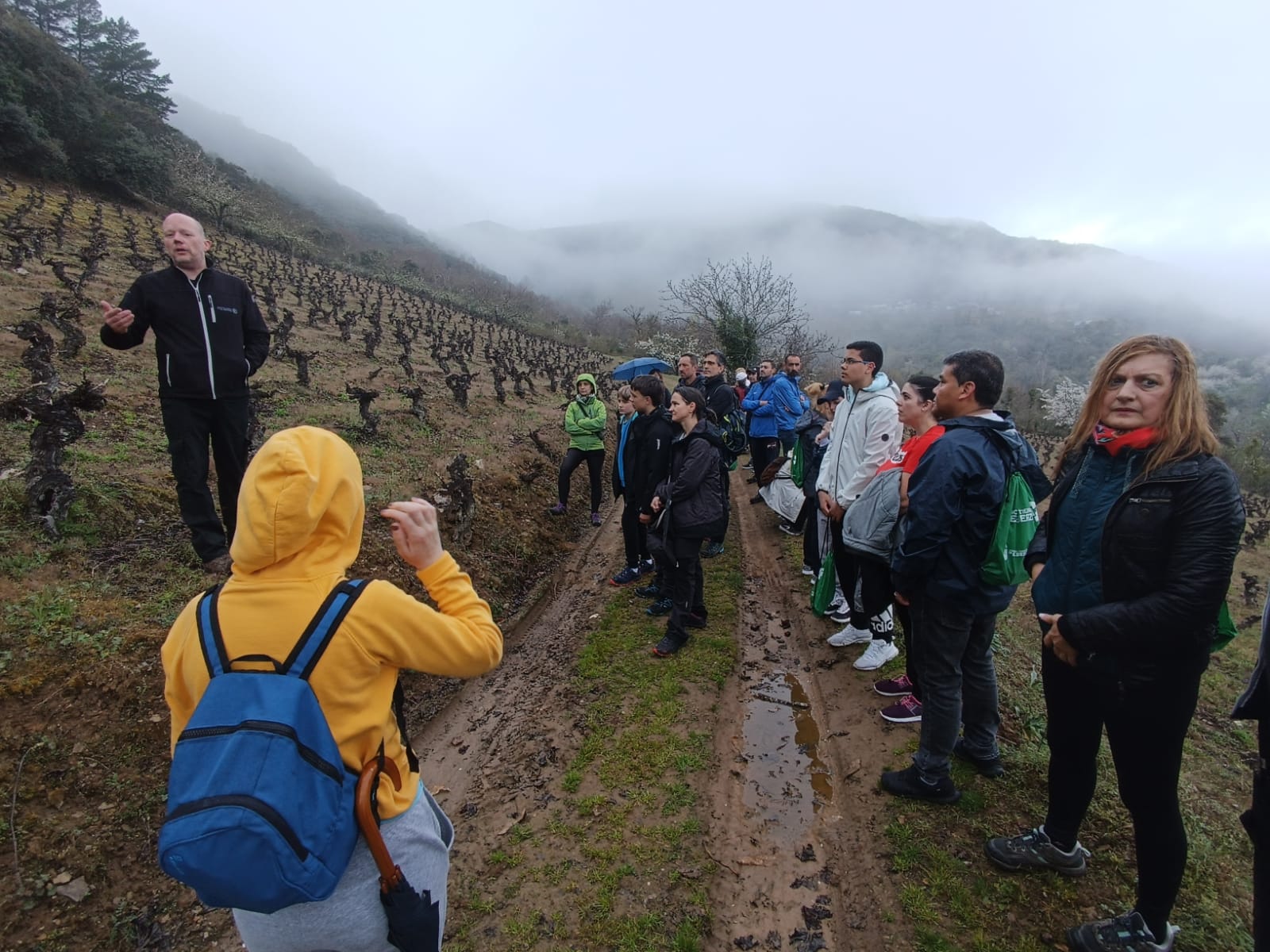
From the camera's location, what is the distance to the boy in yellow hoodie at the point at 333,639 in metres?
1.30

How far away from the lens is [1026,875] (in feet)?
8.53

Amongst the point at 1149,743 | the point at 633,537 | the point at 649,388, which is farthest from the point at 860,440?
the point at 633,537

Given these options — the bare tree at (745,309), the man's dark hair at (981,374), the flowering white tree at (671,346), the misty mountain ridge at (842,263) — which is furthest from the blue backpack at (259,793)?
the misty mountain ridge at (842,263)

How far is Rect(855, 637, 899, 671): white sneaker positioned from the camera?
4.38m

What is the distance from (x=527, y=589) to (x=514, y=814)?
3329 millimetres

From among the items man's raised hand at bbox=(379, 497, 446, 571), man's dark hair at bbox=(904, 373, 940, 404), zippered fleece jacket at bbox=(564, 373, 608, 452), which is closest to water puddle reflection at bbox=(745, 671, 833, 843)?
man's dark hair at bbox=(904, 373, 940, 404)

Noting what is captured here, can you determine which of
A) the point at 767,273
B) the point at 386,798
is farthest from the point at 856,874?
the point at 767,273

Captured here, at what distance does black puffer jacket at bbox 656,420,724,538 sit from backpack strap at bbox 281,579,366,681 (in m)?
3.10

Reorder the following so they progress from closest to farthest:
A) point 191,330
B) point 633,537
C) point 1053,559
→ point 1053,559 < point 191,330 < point 633,537

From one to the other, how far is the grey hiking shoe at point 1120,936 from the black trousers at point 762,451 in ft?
20.0

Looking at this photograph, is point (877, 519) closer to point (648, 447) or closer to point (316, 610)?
point (648, 447)

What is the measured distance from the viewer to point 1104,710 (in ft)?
6.94

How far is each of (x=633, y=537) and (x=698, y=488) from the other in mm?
1957

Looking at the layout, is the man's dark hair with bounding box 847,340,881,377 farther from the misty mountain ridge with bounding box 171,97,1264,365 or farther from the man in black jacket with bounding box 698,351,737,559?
the misty mountain ridge with bounding box 171,97,1264,365
